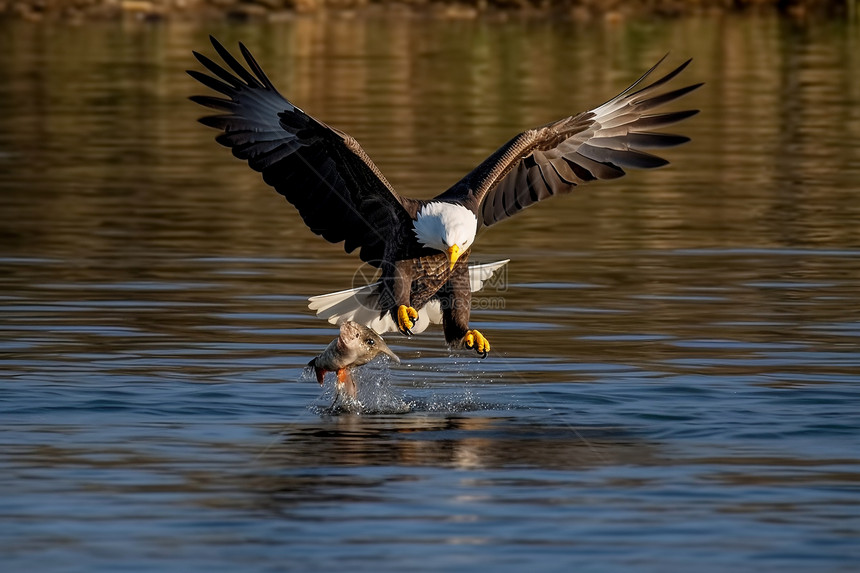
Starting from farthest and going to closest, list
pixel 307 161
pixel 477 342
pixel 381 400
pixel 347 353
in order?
pixel 307 161, pixel 477 342, pixel 381 400, pixel 347 353

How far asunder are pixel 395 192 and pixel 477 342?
3.04 ft

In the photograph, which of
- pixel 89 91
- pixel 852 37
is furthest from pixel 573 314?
pixel 852 37

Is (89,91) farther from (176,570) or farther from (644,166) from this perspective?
(176,570)

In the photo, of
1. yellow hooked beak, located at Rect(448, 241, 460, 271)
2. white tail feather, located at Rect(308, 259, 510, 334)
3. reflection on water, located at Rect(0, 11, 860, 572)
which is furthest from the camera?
white tail feather, located at Rect(308, 259, 510, 334)

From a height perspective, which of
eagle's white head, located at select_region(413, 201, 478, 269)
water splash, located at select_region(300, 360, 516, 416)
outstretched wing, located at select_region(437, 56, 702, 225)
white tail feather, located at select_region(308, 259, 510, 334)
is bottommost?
water splash, located at select_region(300, 360, 516, 416)

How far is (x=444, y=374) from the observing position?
9.53m

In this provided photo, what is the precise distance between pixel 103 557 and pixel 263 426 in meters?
2.13

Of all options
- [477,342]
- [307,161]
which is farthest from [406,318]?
[307,161]

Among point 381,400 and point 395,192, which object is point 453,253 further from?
point 381,400

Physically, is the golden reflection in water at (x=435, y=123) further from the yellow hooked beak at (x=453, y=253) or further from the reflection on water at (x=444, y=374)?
the yellow hooked beak at (x=453, y=253)

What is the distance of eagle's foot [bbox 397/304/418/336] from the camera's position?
8.95 meters

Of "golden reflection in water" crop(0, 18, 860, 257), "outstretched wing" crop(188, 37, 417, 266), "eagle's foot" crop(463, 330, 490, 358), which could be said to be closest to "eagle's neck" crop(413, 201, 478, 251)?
"outstretched wing" crop(188, 37, 417, 266)

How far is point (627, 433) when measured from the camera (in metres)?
7.73

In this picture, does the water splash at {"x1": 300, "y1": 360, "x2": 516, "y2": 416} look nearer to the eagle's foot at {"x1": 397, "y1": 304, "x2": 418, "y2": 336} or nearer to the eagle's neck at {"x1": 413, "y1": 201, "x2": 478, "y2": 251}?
the eagle's foot at {"x1": 397, "y1": 304, "x2": 418, "y2": 336}
